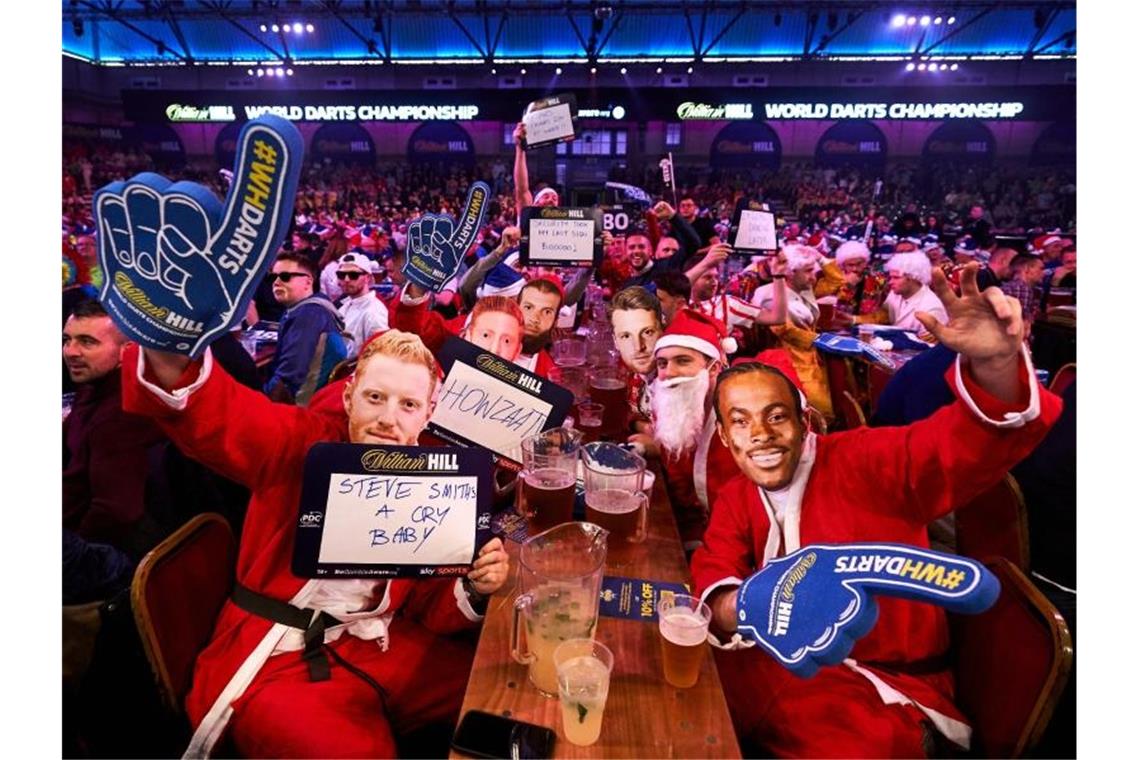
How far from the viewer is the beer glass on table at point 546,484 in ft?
6.46

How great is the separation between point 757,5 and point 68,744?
23.2 m

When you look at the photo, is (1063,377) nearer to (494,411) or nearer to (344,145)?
(494,411)

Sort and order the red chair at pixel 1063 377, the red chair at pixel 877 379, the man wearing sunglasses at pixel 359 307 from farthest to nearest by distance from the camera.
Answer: the man wearing sunglasses at pixel 359 307 → the red chair at pixel 877 379 → the red chair at pixel 1063 377

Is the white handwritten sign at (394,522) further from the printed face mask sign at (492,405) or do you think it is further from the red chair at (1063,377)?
the red chair at (1063,377)

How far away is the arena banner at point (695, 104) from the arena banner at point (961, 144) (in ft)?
20.0

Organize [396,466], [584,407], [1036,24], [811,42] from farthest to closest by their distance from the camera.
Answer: [811,42] < [1036,24] < [584,407] < [396,466]

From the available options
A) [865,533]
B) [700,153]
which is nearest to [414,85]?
[700,153]

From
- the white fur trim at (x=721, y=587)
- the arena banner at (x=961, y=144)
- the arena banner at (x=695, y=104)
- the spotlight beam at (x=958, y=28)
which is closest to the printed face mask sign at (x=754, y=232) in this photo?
the white fur trim at (x=721, y=587)

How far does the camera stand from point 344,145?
2509 centimetres

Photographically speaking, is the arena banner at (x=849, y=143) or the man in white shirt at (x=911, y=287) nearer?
the man in white shirt at (x=911, y=287)

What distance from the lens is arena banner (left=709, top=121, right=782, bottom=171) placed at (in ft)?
78.8

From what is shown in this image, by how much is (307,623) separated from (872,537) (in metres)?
1.60

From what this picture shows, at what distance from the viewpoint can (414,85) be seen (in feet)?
75.9

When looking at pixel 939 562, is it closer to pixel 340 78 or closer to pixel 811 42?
pixel 811 42
